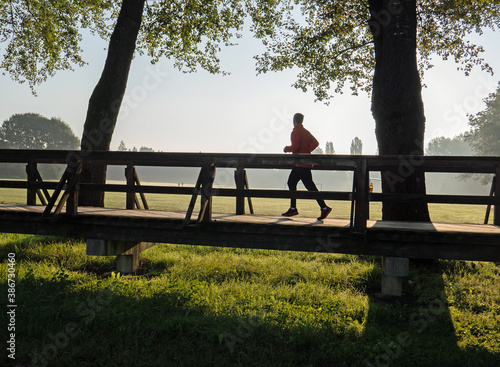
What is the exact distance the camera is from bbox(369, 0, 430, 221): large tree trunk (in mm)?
8719

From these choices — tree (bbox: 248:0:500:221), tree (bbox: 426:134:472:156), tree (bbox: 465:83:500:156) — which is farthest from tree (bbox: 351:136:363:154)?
tree (bbox: 248:0:500:221)

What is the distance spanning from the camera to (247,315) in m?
5.81

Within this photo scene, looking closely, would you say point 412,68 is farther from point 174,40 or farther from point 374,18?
point 174,40

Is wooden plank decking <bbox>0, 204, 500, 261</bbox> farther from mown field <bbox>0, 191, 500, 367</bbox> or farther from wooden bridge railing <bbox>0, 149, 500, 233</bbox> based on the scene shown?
mown field <bbox>0, 191, 500, 367</bbox>

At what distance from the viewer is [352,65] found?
15547 millimetres

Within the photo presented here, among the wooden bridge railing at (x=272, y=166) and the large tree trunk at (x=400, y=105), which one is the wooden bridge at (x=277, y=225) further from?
the large tree trunk at (x=400, y=105)

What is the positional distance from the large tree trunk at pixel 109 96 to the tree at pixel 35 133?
9349 centimetres

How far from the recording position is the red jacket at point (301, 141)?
7402mm

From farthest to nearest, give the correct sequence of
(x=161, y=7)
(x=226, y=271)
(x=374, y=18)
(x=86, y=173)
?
(x=161, y=7) < (x=86, y=173) < (x=374, y=18) < (x=226, y=271)

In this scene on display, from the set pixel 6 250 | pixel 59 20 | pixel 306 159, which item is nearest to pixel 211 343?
pixel 306 159

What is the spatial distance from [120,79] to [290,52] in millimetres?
7293

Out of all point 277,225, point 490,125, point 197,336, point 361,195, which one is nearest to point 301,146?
point 277,225

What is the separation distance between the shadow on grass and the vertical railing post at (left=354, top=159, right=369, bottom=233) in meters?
1.44

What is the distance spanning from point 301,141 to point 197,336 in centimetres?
385
